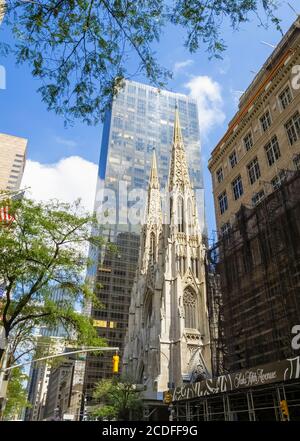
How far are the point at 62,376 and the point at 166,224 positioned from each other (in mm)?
79768

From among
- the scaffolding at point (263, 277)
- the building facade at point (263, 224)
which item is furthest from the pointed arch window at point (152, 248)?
the scaffolding at point (263, 277)

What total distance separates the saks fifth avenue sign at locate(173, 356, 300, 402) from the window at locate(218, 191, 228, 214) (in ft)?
53.6

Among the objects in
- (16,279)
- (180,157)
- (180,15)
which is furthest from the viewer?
(180,157)

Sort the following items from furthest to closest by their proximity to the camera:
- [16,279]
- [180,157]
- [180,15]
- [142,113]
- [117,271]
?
1. [142,113]
2. [117,271]
3. [180,157]
4. [16,279]
5. [180,15]

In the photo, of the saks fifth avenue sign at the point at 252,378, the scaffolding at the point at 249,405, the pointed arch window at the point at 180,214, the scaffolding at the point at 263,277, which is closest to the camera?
the saks fifth avenue sign at the point at 252,378

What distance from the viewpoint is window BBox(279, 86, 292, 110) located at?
25466 millimetres

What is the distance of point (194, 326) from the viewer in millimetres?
54250

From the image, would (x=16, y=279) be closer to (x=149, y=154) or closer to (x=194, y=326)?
(x=194, y=326)

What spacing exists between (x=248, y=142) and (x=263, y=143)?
2.96 m

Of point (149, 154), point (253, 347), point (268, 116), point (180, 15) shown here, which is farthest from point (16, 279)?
point (149, 154)

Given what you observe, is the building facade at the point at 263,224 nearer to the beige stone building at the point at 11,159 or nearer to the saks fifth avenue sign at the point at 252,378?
the saks fifth avenue sign at the point at 252,378

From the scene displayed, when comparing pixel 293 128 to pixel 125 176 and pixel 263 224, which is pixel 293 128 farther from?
pixel 125 176

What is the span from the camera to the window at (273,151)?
25.9m

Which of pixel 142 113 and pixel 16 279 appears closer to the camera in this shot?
pixel 16 279
